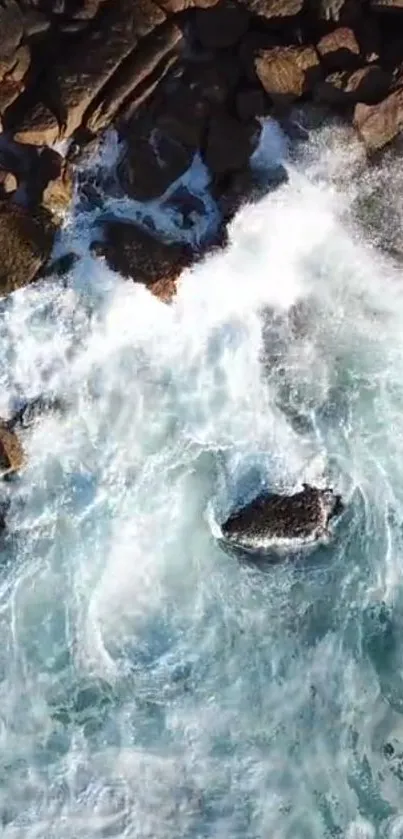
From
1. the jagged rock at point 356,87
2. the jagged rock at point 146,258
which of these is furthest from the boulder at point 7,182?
the jagged rock at point 356,87

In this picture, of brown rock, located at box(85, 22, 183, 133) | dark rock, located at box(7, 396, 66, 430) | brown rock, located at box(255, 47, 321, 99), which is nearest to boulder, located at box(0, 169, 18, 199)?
brown rock, located at box(85, 22, 183, 133)

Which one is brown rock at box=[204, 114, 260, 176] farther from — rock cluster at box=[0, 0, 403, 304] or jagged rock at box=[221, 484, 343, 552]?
jagged rock at box=[221, 484, 343, 552]

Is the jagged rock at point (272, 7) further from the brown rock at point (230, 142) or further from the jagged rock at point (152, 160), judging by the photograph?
the jagged rock at point (152, 160)

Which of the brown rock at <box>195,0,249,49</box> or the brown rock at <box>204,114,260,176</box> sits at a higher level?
the brown rock at <box>195,0,249,49</box>

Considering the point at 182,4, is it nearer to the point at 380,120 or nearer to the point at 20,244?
the point at 380,120

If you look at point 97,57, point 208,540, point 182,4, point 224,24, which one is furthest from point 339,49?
point 208,540

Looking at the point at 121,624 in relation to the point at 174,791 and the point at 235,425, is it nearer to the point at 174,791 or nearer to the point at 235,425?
the point at 174,791

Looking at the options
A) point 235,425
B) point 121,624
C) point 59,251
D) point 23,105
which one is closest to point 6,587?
point 121,624
